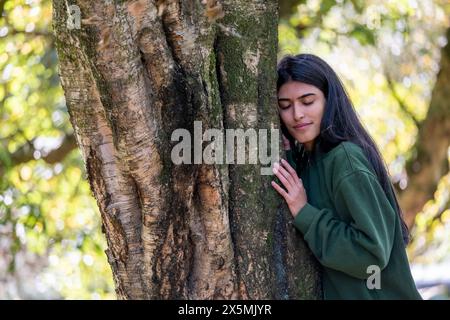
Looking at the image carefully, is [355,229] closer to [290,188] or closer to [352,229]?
[352,229]

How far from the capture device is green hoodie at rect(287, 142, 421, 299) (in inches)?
94.9

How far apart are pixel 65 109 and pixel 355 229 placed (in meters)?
3.51

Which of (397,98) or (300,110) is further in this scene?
(397,98)

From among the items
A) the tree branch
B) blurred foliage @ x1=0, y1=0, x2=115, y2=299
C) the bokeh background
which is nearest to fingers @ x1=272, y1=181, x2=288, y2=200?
the bokeh background

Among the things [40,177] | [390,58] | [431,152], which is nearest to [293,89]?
[40,177]

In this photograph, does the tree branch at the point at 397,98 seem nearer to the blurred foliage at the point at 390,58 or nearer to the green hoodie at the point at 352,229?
the blurred foliage at the point at 390,58

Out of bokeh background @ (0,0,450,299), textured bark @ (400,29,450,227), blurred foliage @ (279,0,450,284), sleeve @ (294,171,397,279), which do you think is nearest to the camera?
sleeve @ (294,171,397,279)

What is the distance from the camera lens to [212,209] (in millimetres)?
2277

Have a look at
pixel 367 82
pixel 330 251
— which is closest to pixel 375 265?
pixel 330 251

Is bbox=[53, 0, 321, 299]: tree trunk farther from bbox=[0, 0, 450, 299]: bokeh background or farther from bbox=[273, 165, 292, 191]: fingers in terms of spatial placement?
bbox=[0, 0, 450, 299]: bokeh background

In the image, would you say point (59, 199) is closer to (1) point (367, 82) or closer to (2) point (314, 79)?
(1) point (367, 82)

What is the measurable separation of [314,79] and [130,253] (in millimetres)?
1025

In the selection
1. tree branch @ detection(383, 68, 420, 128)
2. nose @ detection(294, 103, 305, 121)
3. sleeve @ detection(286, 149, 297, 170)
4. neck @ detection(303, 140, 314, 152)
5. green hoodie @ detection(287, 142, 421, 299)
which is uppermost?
tree branch @ detection(383, 68, 420, 128)

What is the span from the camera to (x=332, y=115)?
8.96 feet
